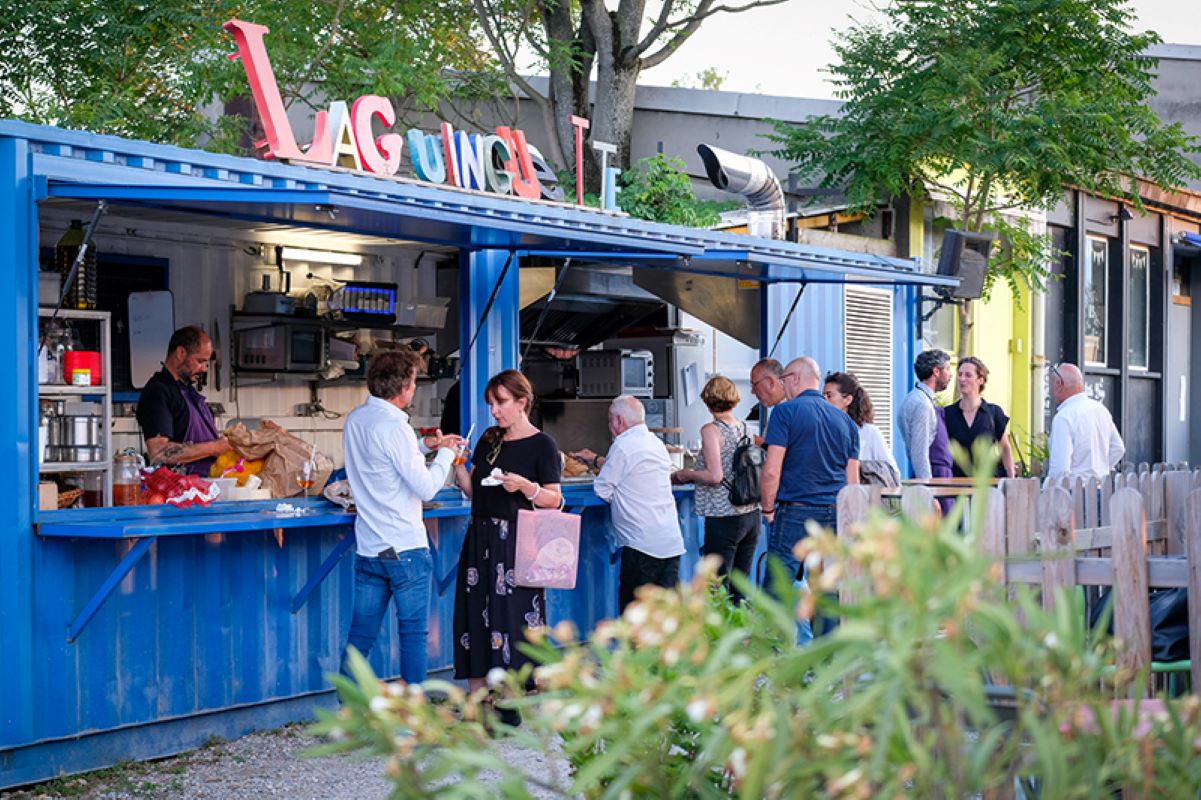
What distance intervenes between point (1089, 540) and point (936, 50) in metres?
10.4

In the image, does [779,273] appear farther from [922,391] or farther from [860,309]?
[860,309]

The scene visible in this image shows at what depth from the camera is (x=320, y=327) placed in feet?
40.5

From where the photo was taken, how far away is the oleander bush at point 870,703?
1.78 metres

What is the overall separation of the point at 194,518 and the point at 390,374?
107 centimetres

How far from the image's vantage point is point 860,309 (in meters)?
13.5

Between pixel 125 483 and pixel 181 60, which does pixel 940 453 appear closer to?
pixel 125 483

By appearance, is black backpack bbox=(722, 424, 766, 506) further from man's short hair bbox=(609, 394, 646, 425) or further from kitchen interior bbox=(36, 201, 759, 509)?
kitchen interior bbox=(36, 201, 759, 509)

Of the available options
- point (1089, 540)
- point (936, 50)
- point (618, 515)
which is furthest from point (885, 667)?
point (936, 50)

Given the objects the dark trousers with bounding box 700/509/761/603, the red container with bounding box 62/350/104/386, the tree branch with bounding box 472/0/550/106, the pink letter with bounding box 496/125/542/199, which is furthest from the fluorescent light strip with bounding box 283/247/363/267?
→ the tree branch with bounding box 472/0/550/106

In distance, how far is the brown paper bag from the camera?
8.01 meters

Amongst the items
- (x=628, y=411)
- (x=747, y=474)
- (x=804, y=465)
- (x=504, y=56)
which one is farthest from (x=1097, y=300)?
(x=628, y=411)

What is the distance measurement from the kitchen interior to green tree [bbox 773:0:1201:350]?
3.10 m

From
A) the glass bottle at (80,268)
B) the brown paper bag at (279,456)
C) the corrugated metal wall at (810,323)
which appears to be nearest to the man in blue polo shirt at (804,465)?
the brown paper bag at (279,456)

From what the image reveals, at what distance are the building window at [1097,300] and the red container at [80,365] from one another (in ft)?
43.8
